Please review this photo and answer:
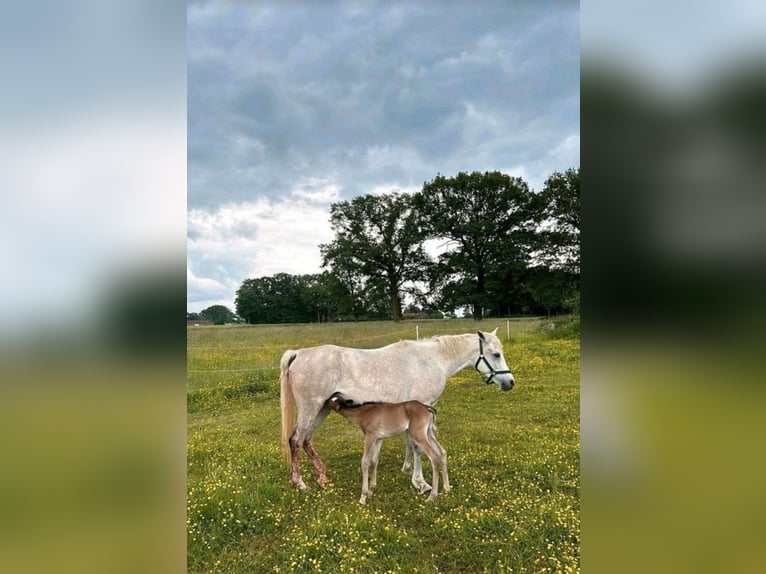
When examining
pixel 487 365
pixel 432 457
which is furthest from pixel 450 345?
pixel 432 457

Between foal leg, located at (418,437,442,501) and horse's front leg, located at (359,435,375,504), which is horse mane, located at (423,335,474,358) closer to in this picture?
foal leg, located at (418,437,442,501)

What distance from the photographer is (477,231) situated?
352 inches

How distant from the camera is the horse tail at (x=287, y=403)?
4.19 metres

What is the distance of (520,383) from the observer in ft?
24.0

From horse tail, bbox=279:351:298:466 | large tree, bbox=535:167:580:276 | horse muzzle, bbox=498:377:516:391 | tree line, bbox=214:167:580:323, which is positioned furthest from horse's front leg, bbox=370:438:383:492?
large tree, bbox=535:167:580:276

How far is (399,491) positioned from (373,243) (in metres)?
6.79

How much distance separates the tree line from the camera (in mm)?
8523

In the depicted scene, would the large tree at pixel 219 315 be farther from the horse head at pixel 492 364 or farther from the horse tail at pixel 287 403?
the horse head at pixel 492 364

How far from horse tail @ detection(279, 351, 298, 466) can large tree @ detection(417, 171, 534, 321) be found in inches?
196

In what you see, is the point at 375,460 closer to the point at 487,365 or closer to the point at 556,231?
the point at 487,365
